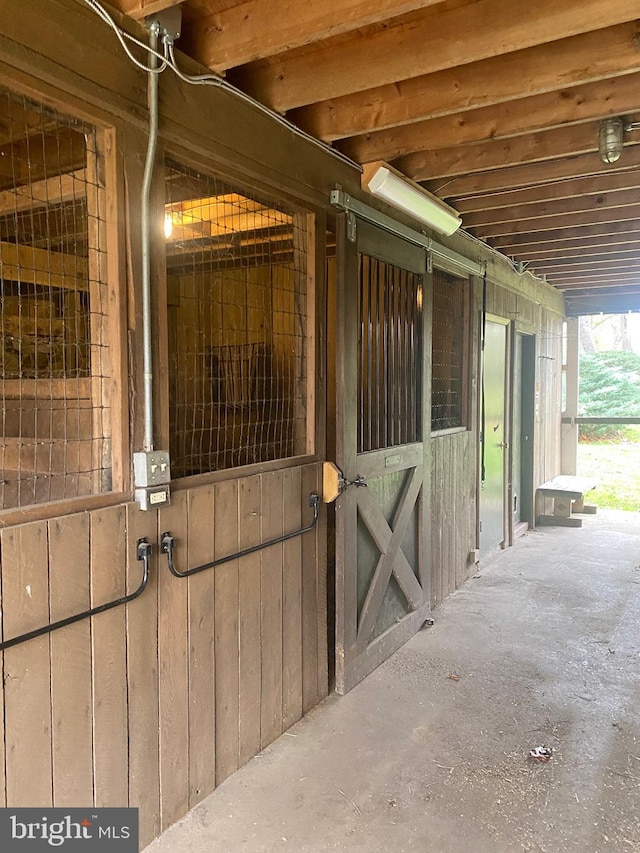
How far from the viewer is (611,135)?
2619 millimetres

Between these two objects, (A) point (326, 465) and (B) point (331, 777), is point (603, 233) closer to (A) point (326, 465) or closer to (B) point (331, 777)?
(A) point (326, 465)

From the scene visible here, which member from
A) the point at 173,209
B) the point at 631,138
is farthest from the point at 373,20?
the point at 631,138

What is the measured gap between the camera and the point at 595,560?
5102 millimetres

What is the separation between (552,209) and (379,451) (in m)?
1.98

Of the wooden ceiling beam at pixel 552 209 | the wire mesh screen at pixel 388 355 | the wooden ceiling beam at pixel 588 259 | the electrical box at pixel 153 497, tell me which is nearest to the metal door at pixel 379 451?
the wire mesh screen at pixel 388 355

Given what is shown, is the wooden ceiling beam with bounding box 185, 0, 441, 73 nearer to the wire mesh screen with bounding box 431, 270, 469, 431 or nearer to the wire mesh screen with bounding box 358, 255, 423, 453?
the wire mesh screen with bounding box 358, 255, 423, 453

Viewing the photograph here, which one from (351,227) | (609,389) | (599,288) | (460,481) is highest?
(599,288)

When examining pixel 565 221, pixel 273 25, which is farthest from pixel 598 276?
pixel 273 25

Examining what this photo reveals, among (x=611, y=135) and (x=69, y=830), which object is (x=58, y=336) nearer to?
(x=69, y=830)

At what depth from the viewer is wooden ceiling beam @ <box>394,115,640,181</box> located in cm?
275

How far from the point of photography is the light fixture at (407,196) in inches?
113

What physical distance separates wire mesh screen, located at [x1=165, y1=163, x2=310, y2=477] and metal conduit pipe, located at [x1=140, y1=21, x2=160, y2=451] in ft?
0.73

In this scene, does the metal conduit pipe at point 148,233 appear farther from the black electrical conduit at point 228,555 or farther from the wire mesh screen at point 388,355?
the wire mesh screen at point 388,355

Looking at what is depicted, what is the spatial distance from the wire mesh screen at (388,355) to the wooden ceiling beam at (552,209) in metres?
0.81
